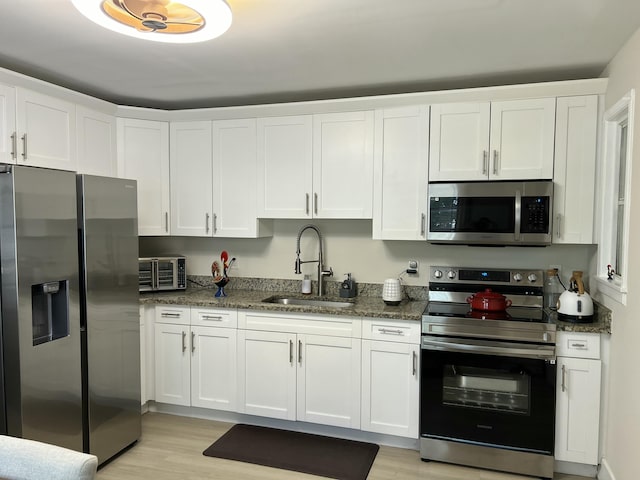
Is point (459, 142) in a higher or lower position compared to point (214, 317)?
higher

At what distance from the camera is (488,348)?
2.76 metres

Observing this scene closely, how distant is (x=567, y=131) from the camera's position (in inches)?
113

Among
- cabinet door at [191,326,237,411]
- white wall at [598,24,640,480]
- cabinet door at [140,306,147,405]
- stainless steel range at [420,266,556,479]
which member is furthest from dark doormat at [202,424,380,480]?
white wall at [598,24,640,480]

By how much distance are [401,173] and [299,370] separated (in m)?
1.52

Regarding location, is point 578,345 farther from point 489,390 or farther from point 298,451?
point 298,451

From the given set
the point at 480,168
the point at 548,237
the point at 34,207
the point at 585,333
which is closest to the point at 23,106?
the point at 34,207

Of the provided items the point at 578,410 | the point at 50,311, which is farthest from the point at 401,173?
the point at 50,311

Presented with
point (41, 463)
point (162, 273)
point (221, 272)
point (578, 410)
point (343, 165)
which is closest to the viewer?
point (41, 463)

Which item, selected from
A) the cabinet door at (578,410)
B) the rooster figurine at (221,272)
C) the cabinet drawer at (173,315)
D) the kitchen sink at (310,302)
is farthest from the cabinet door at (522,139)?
the cabinet drawer at (173,315)

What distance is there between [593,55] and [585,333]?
1576 millimetres

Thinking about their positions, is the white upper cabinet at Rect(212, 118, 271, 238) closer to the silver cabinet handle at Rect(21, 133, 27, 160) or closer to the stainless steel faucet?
the stainless steel faucet

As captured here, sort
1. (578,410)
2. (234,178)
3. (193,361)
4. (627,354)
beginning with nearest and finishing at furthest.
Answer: (627,354) → (578,410) → (193,361) → (234,178)

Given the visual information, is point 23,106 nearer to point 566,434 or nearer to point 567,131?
point 567,131

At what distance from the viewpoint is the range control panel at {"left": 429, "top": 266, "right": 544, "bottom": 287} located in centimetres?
321
